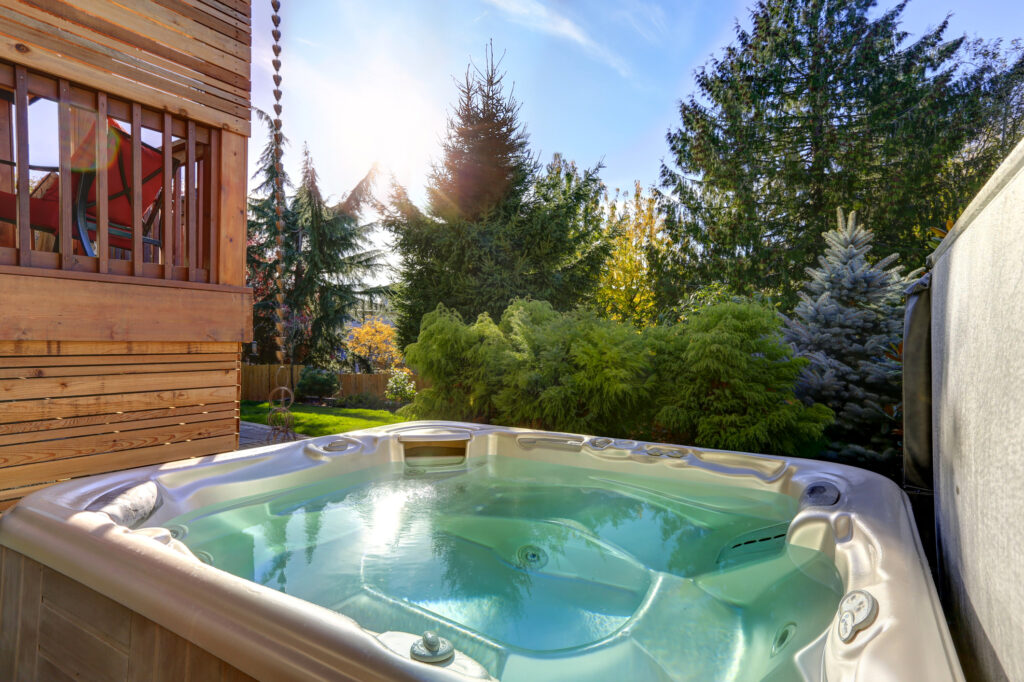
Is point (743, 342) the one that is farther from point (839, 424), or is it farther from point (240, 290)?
point (240, 290)

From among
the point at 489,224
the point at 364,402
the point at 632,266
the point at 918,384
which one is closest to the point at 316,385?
the point at 364,402

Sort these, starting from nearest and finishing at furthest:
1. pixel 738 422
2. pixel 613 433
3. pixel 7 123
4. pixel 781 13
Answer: pixel 7 123 → pixel 738 422 → pixel 613 433 → pixel 781 13

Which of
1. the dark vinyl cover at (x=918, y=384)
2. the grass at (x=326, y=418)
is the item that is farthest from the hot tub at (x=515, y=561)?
the grass at (x=326, y=418)

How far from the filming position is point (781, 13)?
8492 millimetres

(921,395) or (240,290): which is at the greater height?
(240,290)

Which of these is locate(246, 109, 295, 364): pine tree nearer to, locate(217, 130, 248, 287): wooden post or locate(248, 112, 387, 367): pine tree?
locate(248, 112, 387, 367): pine tree

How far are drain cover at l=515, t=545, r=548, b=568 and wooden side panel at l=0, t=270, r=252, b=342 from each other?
1.93 meters

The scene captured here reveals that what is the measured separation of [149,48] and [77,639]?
2529mm

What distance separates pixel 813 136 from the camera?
330 inches

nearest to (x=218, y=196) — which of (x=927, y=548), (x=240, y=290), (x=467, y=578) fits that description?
(x=240, y=290)

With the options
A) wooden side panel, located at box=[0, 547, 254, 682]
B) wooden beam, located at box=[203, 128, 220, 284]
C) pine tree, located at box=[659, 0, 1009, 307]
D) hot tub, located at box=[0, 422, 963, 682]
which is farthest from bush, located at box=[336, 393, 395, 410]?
wooden side panel, located at box=[0, 547, 254, 682]

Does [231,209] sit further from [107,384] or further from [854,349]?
[854,349]

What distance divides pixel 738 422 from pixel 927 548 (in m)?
1.61

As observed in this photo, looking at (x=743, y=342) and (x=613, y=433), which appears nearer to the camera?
(x=743, y=342)
